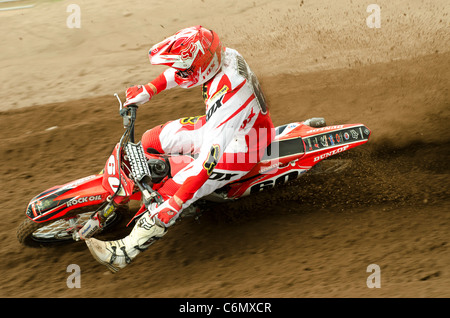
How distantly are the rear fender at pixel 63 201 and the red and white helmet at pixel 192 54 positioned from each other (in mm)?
1281

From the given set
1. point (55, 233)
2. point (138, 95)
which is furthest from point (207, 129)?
point (55, 233)

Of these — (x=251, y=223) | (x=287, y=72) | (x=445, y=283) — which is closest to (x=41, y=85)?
(x=287, y=72)

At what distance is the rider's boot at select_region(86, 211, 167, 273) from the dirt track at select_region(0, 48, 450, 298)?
31 cm

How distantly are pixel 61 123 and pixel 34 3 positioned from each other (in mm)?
6129

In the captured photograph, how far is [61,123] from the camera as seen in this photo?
6.94 metres

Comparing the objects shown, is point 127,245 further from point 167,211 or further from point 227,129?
point 227,129

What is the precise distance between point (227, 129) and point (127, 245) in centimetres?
127

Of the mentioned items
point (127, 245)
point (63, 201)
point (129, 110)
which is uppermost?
point (129, 110)

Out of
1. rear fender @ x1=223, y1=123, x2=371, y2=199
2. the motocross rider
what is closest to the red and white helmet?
the motocross rider

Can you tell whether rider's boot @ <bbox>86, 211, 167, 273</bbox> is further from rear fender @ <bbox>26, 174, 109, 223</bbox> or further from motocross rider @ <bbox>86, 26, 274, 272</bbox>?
rear fender @ <bbox>26, 174, 109, 223</bbox>

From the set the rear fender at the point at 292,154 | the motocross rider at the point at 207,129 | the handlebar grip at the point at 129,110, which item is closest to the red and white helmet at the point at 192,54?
the motocross rider at the point at 207,129

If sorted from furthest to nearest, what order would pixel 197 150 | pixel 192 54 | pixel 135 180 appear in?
pixel 197 150 → pixel 135 180 → pixel 192 54

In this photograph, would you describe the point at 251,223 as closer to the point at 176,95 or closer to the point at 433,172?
the point at 433,172

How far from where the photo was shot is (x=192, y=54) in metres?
3.88
